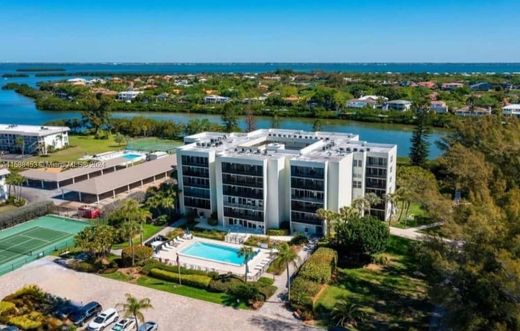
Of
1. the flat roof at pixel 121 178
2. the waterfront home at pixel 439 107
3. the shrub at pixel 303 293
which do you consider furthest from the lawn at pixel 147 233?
the waterfront home at pixel 439 107

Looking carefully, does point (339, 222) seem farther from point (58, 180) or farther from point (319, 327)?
point (58, 180)

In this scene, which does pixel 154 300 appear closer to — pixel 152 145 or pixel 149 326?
pixel 149 326

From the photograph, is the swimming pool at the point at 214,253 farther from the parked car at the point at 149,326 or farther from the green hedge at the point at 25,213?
→ the green hedge at the point at 25,213

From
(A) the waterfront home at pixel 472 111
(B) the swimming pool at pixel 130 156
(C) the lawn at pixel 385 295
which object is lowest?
(C) the lawn at pixel 385 295

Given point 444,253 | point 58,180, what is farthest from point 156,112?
point 444,253

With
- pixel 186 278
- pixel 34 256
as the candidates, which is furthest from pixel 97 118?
pixel 186 278
